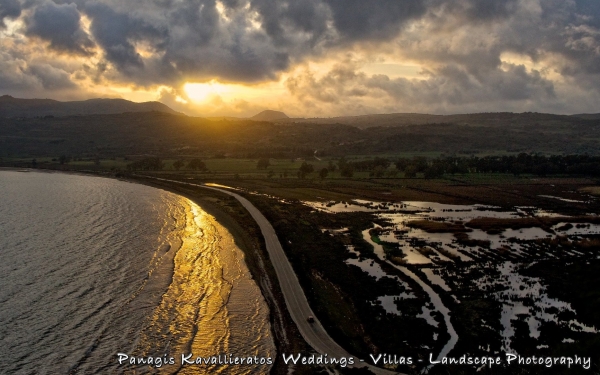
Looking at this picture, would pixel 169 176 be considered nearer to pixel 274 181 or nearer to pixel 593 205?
pixel 274 181

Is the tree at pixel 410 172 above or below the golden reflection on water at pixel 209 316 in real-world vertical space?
above

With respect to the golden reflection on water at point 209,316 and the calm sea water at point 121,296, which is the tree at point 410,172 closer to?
the calm sea water at point 121,296

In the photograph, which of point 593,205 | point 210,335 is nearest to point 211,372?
point 210,335

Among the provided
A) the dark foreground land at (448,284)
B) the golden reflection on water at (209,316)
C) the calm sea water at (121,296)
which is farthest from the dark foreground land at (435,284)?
the calm sea water at (121,296)

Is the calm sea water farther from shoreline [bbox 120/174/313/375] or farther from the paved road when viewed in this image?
the paved road

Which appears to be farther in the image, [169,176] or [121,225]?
[169,176]

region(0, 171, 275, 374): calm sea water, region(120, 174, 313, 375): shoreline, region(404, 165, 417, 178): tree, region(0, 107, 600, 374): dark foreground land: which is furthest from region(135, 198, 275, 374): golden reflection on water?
region(404, 165, 417, 178): tree
